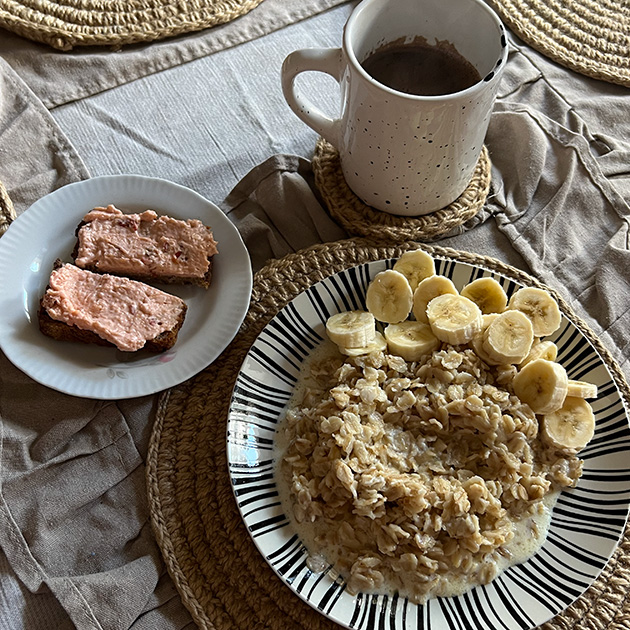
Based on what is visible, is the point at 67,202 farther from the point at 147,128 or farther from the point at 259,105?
the point at 259,105

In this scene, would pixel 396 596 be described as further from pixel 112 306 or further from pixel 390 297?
pixel 112 306

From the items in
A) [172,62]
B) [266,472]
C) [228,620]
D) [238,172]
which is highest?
[172,62]

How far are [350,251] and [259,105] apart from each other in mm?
416

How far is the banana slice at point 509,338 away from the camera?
0.93 meters

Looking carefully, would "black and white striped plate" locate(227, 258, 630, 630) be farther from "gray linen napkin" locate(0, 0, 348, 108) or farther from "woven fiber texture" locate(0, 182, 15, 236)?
"gray linen napkin" locate(0, 0, 348, 108)

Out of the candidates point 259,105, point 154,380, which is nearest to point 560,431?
point 154,380

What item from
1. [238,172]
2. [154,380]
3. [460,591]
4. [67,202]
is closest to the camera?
[460,591]

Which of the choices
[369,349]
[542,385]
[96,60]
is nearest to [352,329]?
[369,349]

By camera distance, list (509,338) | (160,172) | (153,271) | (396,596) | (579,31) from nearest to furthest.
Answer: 1. (396,596)
2. (509,338)
3. (153,271)
4. (160,172)
5. (579,31)

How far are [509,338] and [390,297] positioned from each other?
0.19 metres

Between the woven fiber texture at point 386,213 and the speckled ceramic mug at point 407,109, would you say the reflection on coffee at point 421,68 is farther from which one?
the woven fiber texture at point 386,213

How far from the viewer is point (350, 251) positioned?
1.12m

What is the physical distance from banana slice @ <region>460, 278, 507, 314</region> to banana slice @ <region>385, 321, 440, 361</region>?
91mm

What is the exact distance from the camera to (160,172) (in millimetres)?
1237
